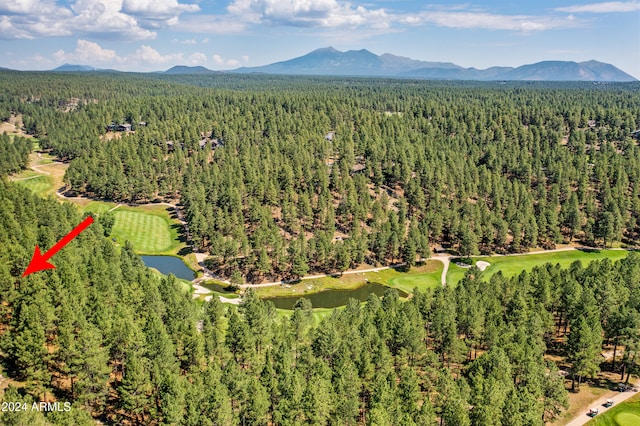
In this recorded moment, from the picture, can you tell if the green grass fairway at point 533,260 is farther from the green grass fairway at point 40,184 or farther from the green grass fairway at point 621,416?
the green grass fairway at point 40,184

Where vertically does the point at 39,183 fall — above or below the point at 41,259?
below

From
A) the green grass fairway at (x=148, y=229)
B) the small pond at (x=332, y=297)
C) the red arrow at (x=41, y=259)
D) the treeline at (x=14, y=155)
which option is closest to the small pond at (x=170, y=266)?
the green grass fairway at (x=148, y=229)

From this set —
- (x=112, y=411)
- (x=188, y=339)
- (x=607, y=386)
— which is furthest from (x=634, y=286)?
(x=112, y=411)

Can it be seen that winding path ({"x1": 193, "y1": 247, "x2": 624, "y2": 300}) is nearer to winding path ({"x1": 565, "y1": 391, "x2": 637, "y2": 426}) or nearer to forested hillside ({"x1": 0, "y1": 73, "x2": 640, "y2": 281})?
forested hillside ({"x1": 0, "y1": 73, "x2": 640, "y2": 281})

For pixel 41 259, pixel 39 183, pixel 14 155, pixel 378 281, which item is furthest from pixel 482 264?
pixel 14 155

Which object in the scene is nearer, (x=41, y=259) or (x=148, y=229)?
(x=41, y=259)

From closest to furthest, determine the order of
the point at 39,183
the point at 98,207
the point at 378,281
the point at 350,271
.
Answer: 1. the point at 378,281
2. the point at 350,271
3. the point at 98,207
4. the point at 39,183

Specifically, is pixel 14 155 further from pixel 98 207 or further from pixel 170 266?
pixel 170 266
